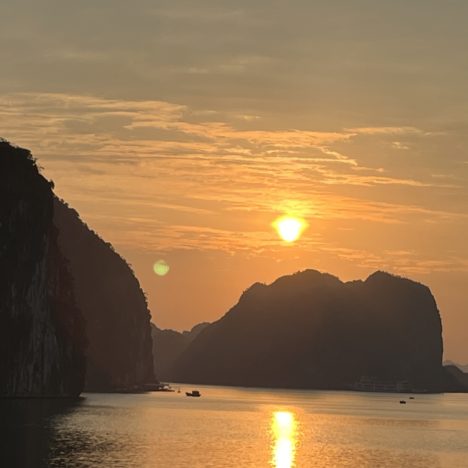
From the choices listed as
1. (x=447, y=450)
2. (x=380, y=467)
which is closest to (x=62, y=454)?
(x=380, y=467)

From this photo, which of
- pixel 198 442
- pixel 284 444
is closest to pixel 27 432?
pixel 198 442

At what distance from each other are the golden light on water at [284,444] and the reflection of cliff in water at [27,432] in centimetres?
2287

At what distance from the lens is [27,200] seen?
196875mm

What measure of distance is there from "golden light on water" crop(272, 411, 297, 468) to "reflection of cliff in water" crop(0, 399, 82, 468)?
900 inches

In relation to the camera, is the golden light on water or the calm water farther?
the golden light on water

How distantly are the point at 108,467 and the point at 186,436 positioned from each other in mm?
51661

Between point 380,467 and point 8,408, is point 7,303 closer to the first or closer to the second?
point 8,408

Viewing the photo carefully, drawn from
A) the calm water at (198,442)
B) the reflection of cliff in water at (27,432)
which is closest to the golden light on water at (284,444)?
the calm water at (198,442)

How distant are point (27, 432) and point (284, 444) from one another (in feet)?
111

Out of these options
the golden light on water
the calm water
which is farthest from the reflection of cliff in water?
the golden light on water

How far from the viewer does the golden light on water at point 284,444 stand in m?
111

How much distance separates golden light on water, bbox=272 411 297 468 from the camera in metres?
111

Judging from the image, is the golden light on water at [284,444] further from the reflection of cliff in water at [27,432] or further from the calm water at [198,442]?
the reflection of cliff in water at [27,432]

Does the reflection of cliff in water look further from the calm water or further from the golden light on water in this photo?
the golden light on water
